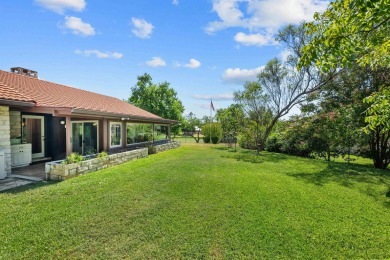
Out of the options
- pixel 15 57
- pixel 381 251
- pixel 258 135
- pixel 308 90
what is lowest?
pixel 381 251

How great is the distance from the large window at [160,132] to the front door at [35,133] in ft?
30.3

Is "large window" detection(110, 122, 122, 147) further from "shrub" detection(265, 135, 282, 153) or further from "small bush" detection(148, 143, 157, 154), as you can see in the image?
"shrub" detection(265, 135, 282, 153)

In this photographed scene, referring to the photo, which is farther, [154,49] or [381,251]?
[154,49]

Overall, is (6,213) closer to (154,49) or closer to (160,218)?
(160,218)

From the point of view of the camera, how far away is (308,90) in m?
18.1

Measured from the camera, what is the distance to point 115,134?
1312 cm

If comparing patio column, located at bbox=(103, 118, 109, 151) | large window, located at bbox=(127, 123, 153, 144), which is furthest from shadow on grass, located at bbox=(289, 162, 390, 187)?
large window, located at bbox=(127, 123, 153, 144)

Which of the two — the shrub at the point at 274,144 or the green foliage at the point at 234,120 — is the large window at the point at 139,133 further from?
the shrub at the point at 274,144

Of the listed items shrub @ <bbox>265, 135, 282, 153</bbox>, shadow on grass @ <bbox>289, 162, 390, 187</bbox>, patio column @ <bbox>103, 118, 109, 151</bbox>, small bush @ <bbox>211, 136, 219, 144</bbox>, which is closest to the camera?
shadow on grass @ <bbox>289, 162, 390, 187</bbox>

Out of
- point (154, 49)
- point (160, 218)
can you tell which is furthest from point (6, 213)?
point (154, 49)

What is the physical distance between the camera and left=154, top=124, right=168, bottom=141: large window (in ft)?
61.9

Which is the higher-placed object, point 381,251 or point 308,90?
point 308,90

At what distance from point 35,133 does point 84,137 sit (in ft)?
6.84

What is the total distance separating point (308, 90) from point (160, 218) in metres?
18.0
